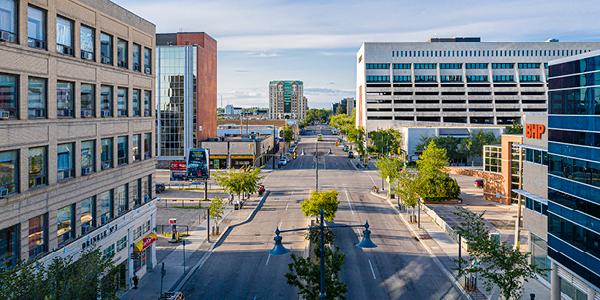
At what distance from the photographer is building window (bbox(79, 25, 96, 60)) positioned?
26.2 m

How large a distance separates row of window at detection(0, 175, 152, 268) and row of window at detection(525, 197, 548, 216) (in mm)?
25901

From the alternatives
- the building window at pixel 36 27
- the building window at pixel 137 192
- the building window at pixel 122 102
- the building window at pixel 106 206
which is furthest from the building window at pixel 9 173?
the building window at pixel 137 192

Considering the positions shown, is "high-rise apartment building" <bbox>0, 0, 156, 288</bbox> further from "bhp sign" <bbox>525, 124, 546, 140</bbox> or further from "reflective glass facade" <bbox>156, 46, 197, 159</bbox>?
"reflective glass facade" <bbox>156, 46, 197, 159</bbox>

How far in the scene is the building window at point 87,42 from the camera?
26.2 m

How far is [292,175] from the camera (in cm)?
9225

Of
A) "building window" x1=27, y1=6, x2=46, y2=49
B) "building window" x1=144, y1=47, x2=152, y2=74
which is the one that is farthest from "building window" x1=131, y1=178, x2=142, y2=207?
"building window" x1=27, y1=6, x2=46, y2=49

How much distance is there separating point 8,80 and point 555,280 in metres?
30.1

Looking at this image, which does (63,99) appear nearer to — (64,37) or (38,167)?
(64,37)

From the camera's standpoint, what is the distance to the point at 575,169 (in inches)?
1098

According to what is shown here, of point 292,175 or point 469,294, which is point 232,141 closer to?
point 292,175

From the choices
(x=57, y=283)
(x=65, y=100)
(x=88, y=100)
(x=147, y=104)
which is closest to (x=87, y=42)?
(x=88, y=100)

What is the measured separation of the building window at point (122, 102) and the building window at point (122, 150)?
1503mm

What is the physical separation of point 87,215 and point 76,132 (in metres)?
4.60

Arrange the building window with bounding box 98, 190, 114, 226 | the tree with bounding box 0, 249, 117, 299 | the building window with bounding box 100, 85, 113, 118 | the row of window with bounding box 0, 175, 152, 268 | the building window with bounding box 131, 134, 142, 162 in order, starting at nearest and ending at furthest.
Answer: the tree with bounding box 0, 249, 117, 299
the row of window with bounding box 0, 175, 152, 268
the building window with bounding box 98, 190, 114, 226
the building window with bounding box 100, 85, 113, 118
the building window with bounding box 131, 134, 142, 162
